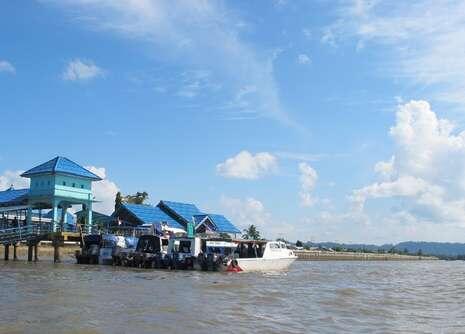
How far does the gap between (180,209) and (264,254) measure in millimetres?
25164

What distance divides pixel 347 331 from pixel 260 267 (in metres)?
28.3

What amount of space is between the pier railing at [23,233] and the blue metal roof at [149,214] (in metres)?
12.9

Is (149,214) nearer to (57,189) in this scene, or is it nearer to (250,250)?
(57,189)

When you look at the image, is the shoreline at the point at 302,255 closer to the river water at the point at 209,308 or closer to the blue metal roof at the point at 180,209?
the blue metal roof at the point at 180,209

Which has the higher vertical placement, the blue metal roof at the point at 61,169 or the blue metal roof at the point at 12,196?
the blue metal roof at the point at 61,169

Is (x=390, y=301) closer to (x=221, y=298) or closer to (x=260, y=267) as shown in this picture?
(x=221, y=298)

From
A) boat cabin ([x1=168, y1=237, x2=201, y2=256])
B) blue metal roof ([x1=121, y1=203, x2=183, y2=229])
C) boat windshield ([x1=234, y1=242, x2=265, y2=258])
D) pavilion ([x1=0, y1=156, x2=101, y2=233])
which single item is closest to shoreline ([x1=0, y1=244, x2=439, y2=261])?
pavilion ([x1=0, y1=156, x2=101, y2=233])

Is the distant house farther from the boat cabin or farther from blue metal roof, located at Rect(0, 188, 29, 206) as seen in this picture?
the boat cabin

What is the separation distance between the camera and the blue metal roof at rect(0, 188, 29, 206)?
5467 centimetres

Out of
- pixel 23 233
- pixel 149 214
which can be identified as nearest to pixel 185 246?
pixel 23 233

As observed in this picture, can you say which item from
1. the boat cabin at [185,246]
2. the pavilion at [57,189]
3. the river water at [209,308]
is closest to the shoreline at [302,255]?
the pavilion at [57,189]

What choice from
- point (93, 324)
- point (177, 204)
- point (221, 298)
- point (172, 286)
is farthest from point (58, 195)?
point (93, 324)

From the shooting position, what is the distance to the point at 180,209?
69312 millimetres

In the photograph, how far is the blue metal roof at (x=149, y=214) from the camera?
6250 cm
